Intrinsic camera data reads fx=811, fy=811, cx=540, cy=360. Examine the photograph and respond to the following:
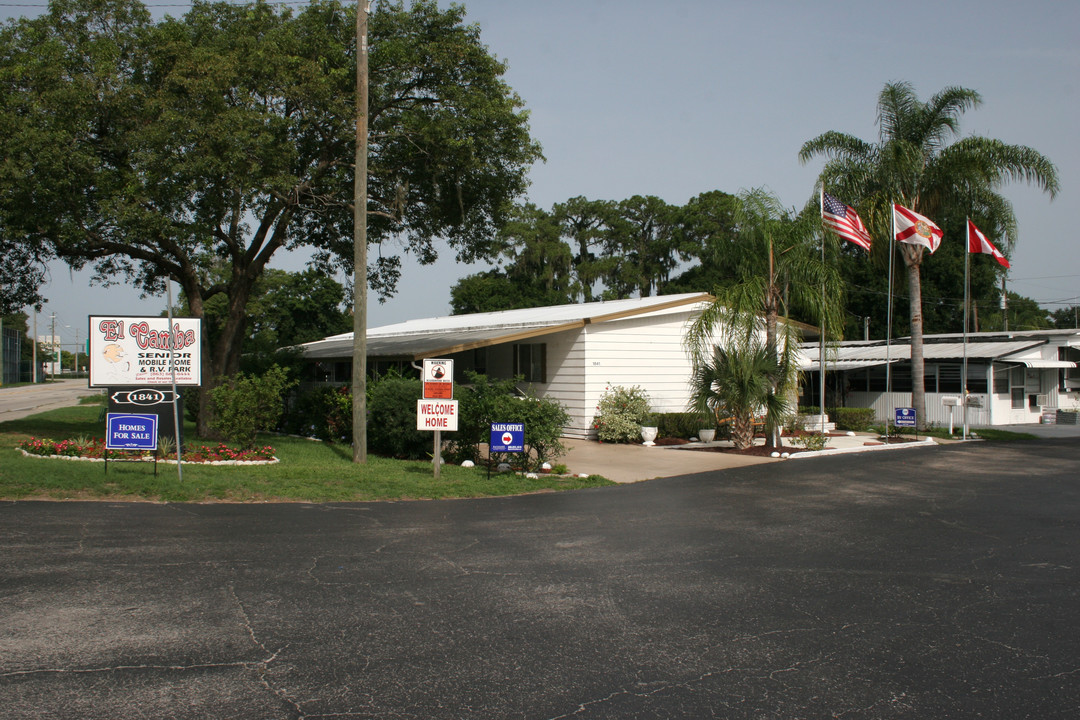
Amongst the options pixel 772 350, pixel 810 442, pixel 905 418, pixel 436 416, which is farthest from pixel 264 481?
pixel 905 418

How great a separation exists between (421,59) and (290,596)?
14.4 metres

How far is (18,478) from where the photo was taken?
464 inches

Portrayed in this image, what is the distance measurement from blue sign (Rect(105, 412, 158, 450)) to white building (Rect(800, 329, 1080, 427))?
19222 millimetres

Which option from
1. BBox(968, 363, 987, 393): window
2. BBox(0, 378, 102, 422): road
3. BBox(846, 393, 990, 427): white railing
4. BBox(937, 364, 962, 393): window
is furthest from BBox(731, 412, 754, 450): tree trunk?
BBox(0, 378, 102, 422): road

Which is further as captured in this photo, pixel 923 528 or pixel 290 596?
pixel 923 528

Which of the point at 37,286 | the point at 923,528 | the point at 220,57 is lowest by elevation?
the point at 923,528

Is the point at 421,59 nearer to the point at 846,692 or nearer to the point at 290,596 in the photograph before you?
the point at 290,596

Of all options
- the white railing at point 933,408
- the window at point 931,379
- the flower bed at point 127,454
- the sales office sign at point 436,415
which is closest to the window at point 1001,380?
the white railing at point 933,408

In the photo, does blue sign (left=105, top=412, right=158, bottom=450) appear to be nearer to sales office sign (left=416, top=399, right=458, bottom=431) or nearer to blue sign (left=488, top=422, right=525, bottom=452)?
sales office sign (left=416, top=399, right=458, bottom=431)

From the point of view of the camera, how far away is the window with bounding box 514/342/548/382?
2277 cm

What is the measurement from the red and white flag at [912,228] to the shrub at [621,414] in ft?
28.2

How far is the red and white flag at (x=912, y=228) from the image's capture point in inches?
883

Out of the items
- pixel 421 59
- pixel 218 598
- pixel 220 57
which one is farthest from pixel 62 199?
pixel 218 598

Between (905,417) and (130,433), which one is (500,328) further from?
(130,433)
